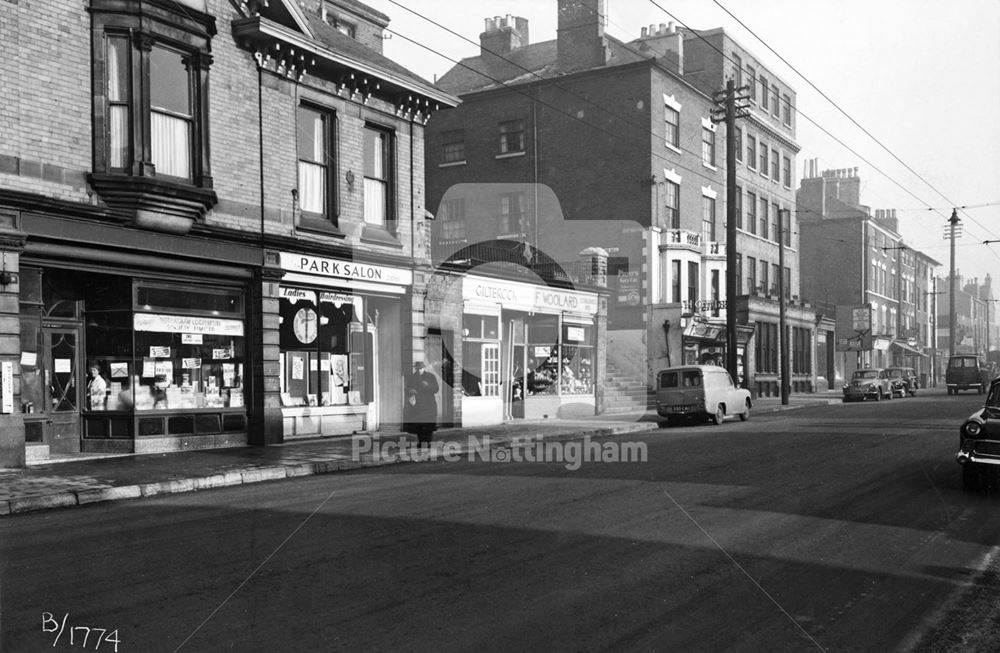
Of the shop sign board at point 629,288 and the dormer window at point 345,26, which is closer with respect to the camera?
the dormer window at point 345,26

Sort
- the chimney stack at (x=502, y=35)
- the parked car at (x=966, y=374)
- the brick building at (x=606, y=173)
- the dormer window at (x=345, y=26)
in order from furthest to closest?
the parked car at (x=966, y=374)
the chimney stack at (x=502, y=35)
the brick building at (x=606, y=173)
the dormer window at (x=345, y=26)

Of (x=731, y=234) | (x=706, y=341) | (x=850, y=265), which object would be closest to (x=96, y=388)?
(x=731, y=234)

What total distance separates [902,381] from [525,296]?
28.8 m

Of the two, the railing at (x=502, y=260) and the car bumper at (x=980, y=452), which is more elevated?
the railing at (x=502, y=260)

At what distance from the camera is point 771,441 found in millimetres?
17953

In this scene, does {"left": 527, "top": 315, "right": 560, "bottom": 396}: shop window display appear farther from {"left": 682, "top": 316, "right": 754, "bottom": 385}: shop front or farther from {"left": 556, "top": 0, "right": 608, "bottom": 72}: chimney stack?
{"left": 556, "top": 0, "right": 608, "bottom": 72}: chimney stack

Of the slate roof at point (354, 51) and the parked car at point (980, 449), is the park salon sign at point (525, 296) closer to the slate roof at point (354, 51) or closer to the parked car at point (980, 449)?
the slate roof at point (354, 51)

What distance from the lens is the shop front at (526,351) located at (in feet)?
75.9

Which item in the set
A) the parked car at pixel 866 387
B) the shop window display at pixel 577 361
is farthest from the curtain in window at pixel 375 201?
the parked car at pixel 866 387

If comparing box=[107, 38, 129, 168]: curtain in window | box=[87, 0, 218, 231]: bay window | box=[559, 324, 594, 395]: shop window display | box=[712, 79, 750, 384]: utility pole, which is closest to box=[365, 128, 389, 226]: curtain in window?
box=[87, 0, 218, 231]: bay window

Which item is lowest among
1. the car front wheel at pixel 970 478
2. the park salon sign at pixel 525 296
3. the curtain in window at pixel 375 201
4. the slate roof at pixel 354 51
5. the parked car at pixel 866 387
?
the parked car at pixel 866 387

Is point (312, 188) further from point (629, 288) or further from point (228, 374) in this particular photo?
point (629, 288)

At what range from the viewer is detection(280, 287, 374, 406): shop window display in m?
18.3

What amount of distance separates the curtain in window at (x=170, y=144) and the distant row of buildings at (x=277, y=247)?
0.12 feet
